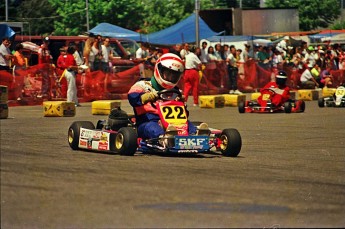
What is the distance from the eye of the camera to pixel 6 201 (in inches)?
319

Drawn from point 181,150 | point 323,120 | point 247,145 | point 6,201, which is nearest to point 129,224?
point 6,201

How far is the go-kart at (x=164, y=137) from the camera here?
40.1ft

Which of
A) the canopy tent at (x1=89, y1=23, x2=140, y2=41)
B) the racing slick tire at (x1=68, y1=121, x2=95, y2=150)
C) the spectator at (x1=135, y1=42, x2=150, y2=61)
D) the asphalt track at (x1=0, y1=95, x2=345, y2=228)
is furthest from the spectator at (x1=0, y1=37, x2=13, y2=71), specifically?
the canopy tent at (x1=89, y1=23, x2=140, y2=41)

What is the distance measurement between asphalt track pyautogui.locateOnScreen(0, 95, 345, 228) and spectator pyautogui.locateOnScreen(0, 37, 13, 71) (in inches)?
323

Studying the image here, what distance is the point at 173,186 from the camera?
9.35 meters

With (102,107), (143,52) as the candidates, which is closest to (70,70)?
(102,107)

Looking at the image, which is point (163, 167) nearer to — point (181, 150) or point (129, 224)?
point (181, 150)

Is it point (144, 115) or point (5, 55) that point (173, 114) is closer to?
point (144, 115)

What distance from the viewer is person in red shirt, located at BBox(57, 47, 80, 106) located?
23.2 m

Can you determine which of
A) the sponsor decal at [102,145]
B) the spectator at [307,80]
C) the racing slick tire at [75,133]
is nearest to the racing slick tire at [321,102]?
the spectator at [307,80]

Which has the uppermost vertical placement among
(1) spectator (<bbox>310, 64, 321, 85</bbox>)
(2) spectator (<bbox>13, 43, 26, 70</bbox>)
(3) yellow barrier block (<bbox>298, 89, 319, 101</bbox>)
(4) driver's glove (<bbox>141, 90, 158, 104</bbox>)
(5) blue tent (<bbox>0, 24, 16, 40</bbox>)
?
(5) blue tent (<bbox>0, 24, 16, 40</bbox>)

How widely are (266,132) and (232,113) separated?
5.73 m

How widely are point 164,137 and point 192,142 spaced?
324 mm

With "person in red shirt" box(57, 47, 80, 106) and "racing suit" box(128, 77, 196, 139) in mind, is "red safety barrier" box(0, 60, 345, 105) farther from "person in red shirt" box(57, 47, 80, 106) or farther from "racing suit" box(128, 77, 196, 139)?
"racing suit" box(128, 77, 196, 139)
